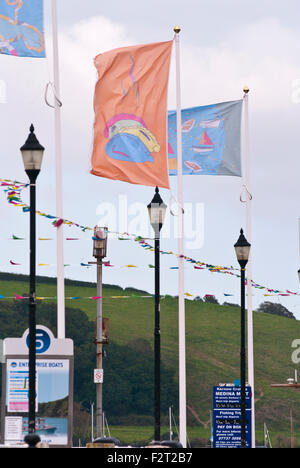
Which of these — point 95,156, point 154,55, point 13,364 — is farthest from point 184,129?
point 13,364

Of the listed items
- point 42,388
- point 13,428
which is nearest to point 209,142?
point 42,388

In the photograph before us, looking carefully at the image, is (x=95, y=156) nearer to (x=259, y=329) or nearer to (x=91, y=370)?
(x=91, y=370)

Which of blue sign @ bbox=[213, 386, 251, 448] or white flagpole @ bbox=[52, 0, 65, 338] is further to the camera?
white flagpole @ bbox=[52, 0, 65, 338]

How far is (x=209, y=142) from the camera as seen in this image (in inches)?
1501

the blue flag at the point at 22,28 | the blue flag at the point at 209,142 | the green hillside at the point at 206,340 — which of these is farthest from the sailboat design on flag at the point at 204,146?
the green hillside at the point at 206,340

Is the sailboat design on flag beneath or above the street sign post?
above

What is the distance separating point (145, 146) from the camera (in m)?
33.8

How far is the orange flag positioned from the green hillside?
82.1 metres

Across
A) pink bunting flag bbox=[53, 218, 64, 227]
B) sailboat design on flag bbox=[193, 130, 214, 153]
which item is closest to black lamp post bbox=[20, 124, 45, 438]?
pink bunting flag bbox=[53, 218, 64, 227]

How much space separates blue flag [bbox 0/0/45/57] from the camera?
29.6 m

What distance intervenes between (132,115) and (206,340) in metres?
95.2

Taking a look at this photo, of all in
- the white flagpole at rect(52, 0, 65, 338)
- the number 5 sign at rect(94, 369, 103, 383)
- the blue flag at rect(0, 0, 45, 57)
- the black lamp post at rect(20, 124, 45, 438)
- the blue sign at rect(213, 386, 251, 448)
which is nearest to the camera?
the black lamp post at rect(20, 124, 45, 438)

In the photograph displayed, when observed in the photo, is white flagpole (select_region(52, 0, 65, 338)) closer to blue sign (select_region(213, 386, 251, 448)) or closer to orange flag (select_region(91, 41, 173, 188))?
orange flag (select_region(91, 41, 173, 188))
